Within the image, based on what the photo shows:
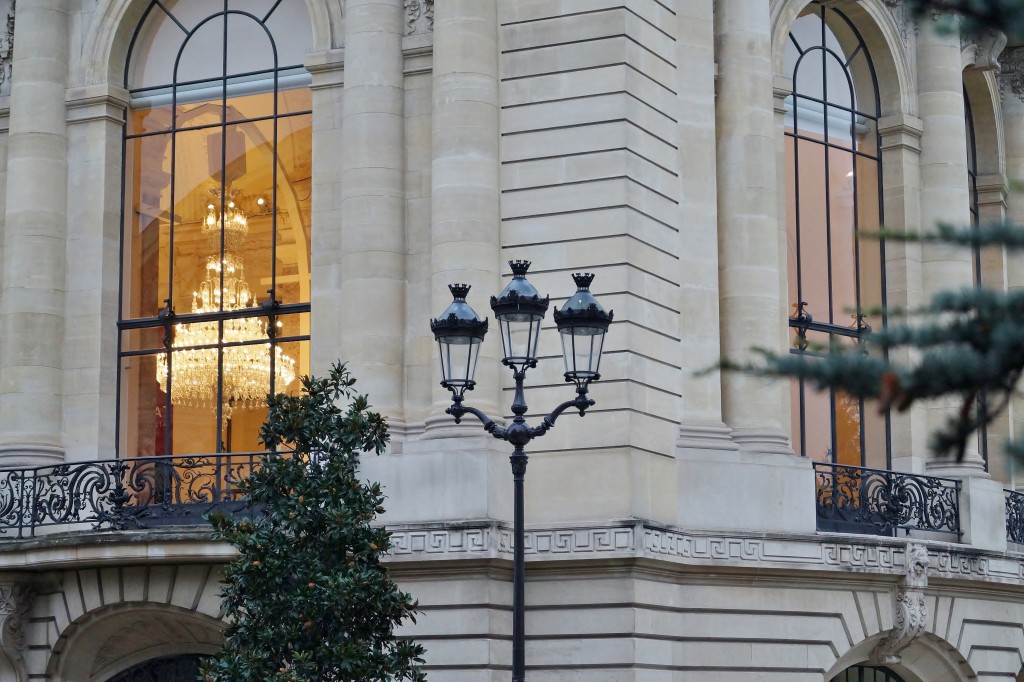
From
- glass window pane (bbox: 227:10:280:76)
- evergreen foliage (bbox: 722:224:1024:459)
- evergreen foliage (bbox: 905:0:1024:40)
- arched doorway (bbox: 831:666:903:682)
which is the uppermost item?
glass window pane (bbox: 227:10:280:76)

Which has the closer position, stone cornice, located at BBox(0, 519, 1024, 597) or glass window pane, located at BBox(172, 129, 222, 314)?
stone cornice, located at BBox(0, 519, 1024, 597)

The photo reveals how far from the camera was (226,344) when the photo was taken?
942 inches

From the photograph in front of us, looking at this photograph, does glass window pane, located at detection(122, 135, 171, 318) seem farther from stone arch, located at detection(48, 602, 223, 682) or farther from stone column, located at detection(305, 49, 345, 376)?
stone arch, located at detection(48, 602, 223, 682)

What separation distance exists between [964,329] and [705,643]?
15.3 m

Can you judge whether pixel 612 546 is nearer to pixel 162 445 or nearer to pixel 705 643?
pixel 705 643

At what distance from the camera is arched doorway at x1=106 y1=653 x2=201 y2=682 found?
76.9ft

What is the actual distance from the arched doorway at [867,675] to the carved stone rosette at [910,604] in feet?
3.86

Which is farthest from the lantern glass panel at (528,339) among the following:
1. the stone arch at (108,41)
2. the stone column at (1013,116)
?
the stone column at (1013,116)

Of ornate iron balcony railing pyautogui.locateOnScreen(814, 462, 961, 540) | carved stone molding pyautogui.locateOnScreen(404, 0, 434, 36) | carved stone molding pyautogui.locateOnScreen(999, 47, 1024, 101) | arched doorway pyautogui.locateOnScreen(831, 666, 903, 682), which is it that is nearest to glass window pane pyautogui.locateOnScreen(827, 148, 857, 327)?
ornate iron balcony railing pyautogui.locateOnScreen(814, 462, 961, 540)

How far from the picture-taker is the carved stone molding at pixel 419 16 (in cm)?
2256

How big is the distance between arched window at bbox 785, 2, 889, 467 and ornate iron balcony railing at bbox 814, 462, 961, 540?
0.77 meters

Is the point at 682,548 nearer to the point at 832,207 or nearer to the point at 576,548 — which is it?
the point at 576,548

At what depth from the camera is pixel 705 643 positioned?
21.5 m

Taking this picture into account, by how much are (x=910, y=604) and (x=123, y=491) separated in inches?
386
